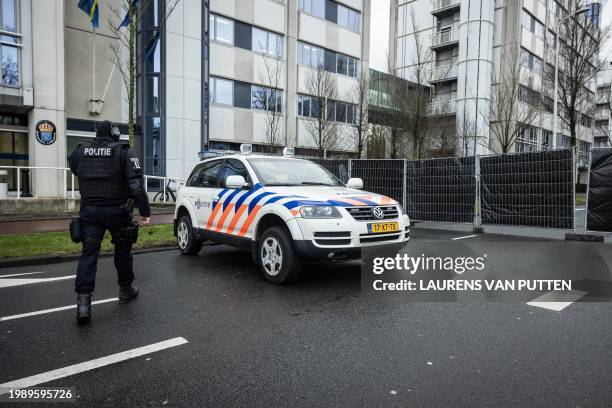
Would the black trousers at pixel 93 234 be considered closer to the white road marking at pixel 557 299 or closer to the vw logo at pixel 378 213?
the vw logo at pixel 378 213

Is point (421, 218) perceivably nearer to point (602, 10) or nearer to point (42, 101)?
point (602, 10)

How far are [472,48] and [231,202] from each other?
33.2 meters

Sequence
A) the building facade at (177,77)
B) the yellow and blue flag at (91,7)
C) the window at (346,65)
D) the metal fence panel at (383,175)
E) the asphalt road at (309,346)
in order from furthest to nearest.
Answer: the window at (346,65) < the yellow and blue flag at (91,7) < the building facade at (177,77) < the metal fence panel at (383,175) < the asphalt road at (309,346)

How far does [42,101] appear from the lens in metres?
16.8

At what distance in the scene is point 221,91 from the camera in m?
22.9

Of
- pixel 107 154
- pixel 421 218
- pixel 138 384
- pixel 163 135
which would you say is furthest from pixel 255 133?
pixel 138 384

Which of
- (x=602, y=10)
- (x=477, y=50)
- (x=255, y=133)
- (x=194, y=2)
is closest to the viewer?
(x=602, y=10)

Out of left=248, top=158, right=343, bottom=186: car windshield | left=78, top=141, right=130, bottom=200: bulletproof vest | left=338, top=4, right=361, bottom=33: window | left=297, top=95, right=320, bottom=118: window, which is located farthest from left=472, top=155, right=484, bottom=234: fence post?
left=338, top=4, right=361, bottom=33: window

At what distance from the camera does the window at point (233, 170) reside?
6.52m

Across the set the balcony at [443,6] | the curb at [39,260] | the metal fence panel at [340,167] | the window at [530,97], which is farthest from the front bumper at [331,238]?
the balcony at [443,6]

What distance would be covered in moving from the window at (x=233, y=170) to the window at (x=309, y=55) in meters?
20.6

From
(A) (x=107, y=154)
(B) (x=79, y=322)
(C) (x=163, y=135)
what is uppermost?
(C) (x=163, y=135)

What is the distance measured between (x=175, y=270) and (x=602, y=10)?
1817cm

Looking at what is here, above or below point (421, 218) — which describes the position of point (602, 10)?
above
